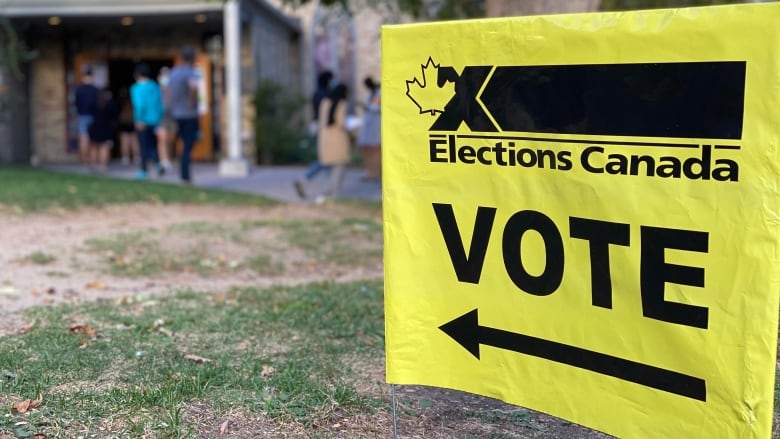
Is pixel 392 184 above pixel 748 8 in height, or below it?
below

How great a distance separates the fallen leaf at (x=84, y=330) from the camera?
4.46 metres

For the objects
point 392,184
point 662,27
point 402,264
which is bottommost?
point 402,264

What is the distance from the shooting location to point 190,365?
3936 mm

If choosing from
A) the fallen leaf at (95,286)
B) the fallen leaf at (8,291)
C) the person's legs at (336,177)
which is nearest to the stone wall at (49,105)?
the person's legs at (336,177)

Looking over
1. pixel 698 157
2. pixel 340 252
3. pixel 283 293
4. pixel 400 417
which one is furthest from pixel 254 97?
pixel 698 157

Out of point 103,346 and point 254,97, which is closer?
point 103,346

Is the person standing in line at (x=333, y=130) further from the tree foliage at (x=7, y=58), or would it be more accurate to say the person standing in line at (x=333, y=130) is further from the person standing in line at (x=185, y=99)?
the tree foliage at (x=7, y=58)

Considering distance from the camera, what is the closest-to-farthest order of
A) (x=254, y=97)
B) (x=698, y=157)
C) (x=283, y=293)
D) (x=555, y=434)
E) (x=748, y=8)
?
(x=748, y=8) → (x=698, y=157) → (x=555, y=434) → (x=283, y=293) → (x=254, y=97)

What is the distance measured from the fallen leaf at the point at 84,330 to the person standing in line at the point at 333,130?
6453 mm

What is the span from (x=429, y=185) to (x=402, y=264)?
→ 0.31 metres

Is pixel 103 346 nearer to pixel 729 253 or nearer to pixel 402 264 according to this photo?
pixel 402 264

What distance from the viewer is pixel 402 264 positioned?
2.95 m

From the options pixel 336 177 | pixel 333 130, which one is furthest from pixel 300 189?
pixel 333 130

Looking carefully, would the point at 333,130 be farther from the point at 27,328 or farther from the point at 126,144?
the point at 126,144
